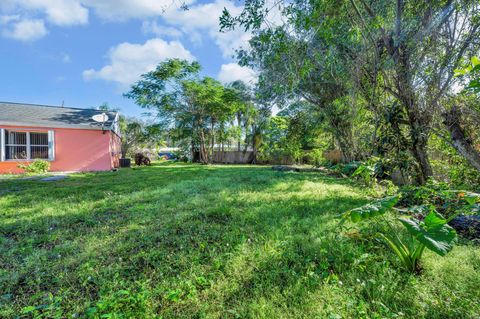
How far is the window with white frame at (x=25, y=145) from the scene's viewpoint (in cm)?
915

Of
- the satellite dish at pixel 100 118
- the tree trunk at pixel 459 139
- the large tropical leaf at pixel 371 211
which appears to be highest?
the satellite dish at pixel 100 118

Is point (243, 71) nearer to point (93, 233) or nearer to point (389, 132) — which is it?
point (389, 132)

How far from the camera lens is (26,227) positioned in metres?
2.80

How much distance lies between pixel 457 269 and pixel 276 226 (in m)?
1.70

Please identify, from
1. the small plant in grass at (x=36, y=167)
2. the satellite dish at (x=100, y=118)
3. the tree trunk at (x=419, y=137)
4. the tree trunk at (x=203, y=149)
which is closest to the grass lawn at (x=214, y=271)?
the tree trunk at (x=419, y=137)

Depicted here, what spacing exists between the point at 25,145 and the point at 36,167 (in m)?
1.67

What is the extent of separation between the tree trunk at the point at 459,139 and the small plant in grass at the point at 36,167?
44.5ft

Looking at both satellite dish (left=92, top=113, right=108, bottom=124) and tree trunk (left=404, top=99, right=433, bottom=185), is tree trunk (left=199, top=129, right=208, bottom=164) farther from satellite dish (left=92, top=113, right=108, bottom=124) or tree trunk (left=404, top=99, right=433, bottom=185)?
tree trunk (left=404, top=99, right=433, bottom=185)

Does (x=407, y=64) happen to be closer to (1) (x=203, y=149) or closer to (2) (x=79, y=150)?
(2) (x=79, y=150)

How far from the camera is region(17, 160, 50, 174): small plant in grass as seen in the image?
8.70 metres

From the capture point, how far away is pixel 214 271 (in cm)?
182

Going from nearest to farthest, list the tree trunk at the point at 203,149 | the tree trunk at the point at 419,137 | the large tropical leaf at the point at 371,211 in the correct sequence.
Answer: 1. the large tropical leaf at the point at 371,211
2. the tree trunk at the point at 419,137
3. the tree trunk at the point at 203,149

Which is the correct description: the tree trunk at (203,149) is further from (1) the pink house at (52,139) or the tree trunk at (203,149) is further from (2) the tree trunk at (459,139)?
(2) the tree trunk at (459,139)

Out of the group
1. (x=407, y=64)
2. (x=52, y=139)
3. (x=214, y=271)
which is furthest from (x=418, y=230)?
(x=52, y=139)
